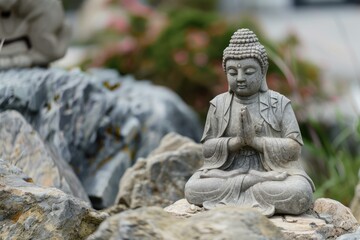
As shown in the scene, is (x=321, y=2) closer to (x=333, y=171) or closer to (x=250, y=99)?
(x=333, y=171)

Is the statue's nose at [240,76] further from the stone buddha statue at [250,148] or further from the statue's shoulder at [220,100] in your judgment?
the statue's shoulder at [220,100]

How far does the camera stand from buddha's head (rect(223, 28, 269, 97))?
21.9 feet

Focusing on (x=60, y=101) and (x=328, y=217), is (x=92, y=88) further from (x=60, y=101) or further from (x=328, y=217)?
(x=328, y=217)

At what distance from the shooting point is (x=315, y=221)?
6375 millimetres

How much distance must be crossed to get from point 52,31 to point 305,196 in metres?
4.18

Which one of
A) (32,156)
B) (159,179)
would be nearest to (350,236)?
(159,179)

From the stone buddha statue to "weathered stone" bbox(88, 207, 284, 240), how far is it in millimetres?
1057

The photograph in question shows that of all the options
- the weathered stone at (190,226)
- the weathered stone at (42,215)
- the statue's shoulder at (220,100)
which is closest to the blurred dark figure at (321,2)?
the statue's shoulder at (220,100)

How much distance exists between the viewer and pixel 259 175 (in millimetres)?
6613

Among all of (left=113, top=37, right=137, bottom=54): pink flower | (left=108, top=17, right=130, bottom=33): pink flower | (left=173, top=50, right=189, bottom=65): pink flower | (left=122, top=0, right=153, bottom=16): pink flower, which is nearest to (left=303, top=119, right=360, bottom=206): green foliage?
(left=173, top=50, right=189, bottom=65): pink flower

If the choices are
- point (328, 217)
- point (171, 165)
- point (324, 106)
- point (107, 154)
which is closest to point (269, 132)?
point (328, 217)

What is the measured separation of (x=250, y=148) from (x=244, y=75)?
21.6 inches

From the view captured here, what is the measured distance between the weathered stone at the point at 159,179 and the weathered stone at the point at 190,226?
262 centimetres

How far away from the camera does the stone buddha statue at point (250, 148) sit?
6.49 m
